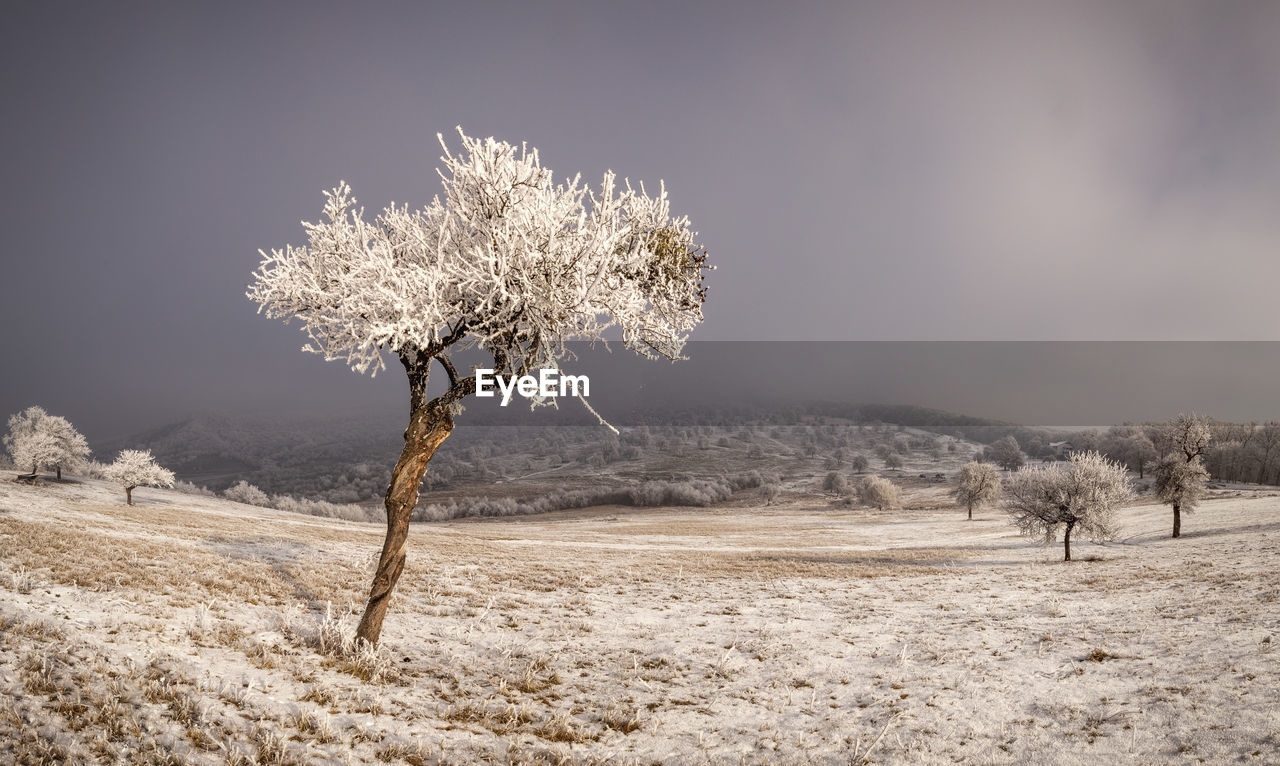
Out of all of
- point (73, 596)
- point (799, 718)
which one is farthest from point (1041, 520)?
point (73, 596)

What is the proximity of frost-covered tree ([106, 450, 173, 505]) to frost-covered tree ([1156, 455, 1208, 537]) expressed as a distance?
80.7 m

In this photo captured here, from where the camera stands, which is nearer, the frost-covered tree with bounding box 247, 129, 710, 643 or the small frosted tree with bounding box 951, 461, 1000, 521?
the frost-covered tree with bounding box 247, 129, 710, 643

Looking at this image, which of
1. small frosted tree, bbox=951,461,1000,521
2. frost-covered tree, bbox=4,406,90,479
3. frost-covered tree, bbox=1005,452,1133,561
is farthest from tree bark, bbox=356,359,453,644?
small frosted tree, bbox=951,461,1000,521

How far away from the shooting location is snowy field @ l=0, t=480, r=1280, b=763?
7.07 meters

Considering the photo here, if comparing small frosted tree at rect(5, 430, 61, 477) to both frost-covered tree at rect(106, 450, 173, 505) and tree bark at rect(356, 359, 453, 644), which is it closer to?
frost-covered tree at rect(106, 450, 173, 505)

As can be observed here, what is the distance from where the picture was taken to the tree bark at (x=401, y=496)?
10.4 meters

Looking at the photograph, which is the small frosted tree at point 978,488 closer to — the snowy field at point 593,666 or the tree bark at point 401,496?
the snowy field at point 593,666

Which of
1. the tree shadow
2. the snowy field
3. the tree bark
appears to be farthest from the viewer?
the tree shadow

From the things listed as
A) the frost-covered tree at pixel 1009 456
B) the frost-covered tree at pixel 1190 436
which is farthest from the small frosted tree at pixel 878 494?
the frost-covered tree at pixel 1190 436

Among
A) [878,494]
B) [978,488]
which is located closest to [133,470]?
[978,488]

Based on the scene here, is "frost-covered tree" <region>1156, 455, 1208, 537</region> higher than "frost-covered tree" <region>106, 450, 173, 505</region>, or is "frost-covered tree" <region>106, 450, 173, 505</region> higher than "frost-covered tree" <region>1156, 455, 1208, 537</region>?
"frost-covered tree" <region>1156, 455, 1208, 537</region>

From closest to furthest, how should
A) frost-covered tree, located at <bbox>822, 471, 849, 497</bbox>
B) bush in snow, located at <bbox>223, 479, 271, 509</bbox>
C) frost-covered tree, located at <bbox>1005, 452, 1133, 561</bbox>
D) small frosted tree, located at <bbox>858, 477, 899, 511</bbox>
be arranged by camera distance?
frost-covered tree, located at <bbox>1005, 452, 1133, 561</bbox>
bush in snow, located at <bbox>223, 479, 271, 509</bbox>
small frosted tree, located at <bbox>858, 477, 899, 511</bbox>
frost-covered tree, located at <bbox>822, 471, 849, 497</bbox>

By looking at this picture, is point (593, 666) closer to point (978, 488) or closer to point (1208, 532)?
point (1208, 532)

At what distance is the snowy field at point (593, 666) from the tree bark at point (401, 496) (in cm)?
74
